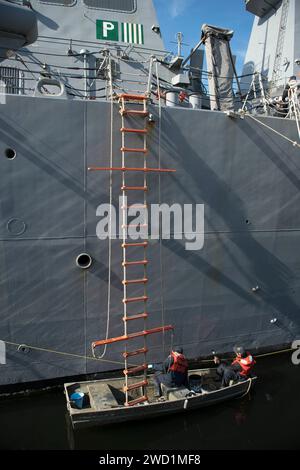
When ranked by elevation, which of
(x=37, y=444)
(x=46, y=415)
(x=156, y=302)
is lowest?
(x=37, y=444)

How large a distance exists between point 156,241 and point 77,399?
2.73 metres

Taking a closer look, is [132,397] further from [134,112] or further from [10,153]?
[134,112]

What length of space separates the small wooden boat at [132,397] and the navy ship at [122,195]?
1.36 feet

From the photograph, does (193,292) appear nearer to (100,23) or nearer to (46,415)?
(46,415)

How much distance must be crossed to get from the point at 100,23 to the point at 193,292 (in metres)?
5.99

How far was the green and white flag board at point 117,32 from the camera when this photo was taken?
335 inches

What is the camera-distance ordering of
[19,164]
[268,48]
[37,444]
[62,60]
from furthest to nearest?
[268,48]
[62,60]
[19,164]
[37,444]

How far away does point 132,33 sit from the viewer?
8.62 metres

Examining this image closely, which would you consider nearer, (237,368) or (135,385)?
(135,385)

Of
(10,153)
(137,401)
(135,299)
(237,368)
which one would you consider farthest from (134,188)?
(237,368)

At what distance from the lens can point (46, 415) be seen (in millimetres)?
6023

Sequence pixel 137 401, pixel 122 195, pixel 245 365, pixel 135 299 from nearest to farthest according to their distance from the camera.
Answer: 1. pixel 137 401
2. pixel 135 299
3. pixel 122 195
4. pixel 245 365

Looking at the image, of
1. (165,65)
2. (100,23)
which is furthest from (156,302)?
(100,23)

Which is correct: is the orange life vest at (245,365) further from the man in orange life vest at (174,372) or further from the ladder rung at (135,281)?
the ladder rung at (135,281)
